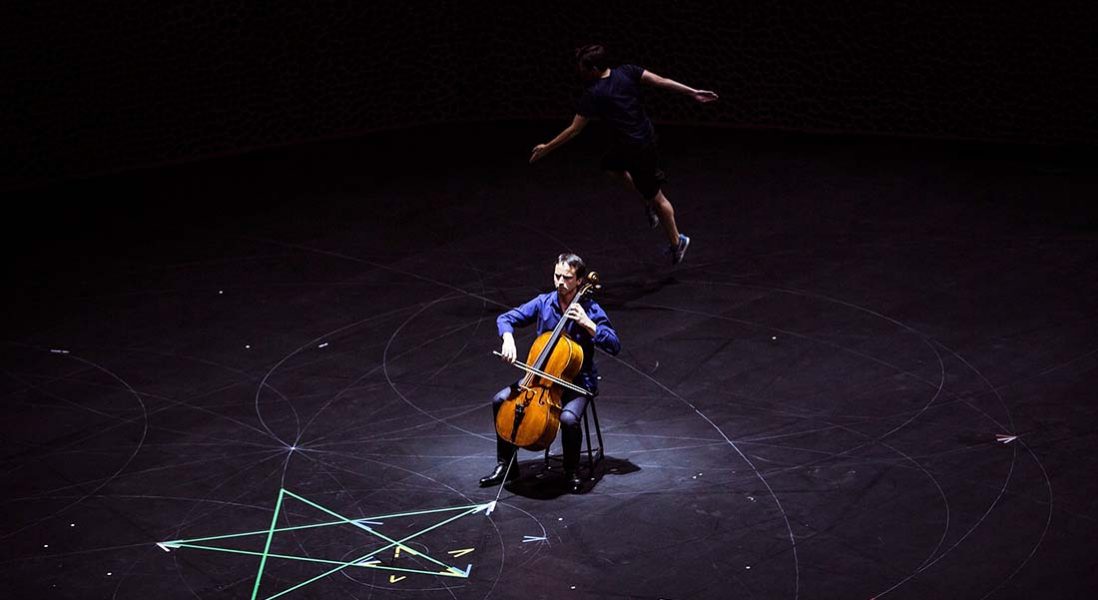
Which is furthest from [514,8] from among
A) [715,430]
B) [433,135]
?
[715,430]

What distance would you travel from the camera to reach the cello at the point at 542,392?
588cm

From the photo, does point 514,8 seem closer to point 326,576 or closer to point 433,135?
point 433,135

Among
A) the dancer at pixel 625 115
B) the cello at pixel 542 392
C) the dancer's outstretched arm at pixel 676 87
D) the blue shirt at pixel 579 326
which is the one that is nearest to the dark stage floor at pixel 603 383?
the cello at pixel 542 392

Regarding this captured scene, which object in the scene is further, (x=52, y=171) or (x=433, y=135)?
(x=433, y=135)

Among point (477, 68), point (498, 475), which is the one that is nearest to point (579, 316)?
point (498, 475)

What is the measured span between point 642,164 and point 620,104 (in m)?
0.41

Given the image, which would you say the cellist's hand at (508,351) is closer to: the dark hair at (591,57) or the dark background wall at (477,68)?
the dark hair at (591,57)

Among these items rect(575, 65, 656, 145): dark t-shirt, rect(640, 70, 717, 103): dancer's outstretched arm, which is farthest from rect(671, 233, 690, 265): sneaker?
rect(640, 70, 717, 103): dancer's outstretched arm

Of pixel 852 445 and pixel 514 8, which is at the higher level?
pixel 514 8

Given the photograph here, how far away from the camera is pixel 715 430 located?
667cm

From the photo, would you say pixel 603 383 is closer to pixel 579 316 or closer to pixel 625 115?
pixel 579 316

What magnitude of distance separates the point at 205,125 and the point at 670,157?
13.2 ft

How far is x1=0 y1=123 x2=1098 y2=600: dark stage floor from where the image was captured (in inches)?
222

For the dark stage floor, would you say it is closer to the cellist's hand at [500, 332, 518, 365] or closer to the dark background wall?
the dark background wall
